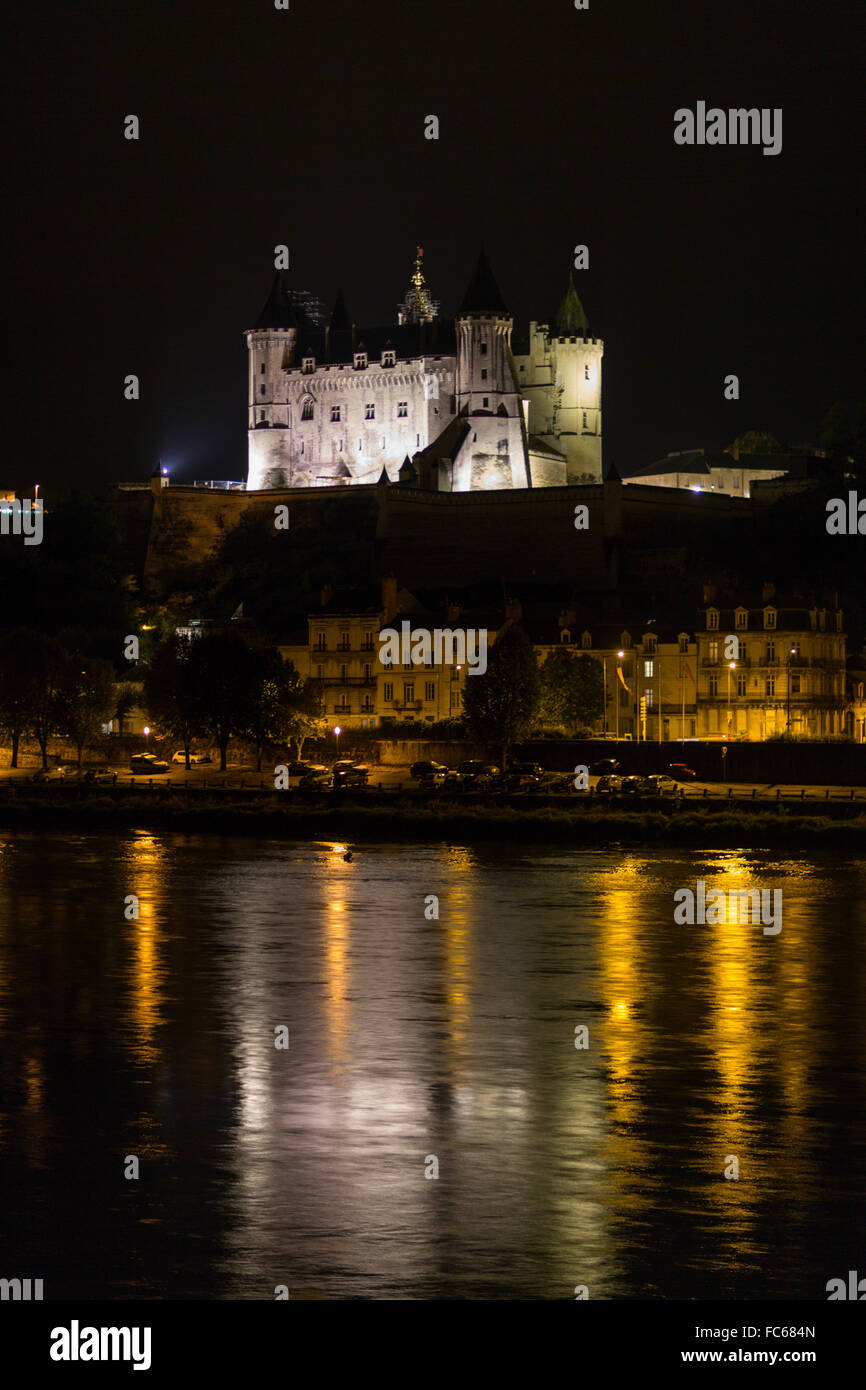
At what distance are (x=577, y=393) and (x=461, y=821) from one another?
182ft

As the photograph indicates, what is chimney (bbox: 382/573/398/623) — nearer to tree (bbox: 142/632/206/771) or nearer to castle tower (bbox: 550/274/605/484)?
tree (bbox: 142/632/206/771)

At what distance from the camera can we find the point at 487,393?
9256cm

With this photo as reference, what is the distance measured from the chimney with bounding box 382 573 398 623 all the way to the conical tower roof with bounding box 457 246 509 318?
30.0 m

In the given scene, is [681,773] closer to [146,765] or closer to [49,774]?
[146,765]

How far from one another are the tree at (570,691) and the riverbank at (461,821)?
9893 mm

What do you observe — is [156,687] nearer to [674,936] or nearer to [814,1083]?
[674,936]

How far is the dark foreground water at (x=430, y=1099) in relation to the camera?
41.7 ft

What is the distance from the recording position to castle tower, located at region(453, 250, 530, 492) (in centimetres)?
9206

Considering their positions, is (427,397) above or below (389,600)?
above

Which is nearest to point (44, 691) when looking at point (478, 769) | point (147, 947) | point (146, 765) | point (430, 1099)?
point (146, 765)

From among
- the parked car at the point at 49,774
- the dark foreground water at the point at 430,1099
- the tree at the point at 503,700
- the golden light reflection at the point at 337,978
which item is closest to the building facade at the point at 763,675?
the tree at the point at 503,700

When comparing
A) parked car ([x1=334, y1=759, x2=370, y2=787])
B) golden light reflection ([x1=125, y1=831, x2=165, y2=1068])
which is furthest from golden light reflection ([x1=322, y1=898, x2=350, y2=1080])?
parked car ([x1=334, y1=759, x2=370, y2=787])

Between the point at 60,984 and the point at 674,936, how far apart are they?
963cm
